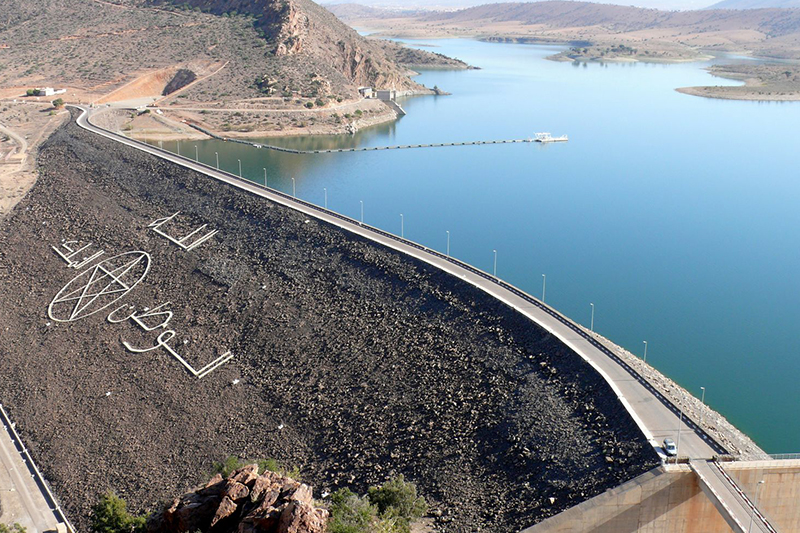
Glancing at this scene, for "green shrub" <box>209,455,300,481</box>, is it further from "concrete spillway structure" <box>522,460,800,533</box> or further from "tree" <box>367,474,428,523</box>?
"concrete spillway structure" <box>522,460,800,533</box>

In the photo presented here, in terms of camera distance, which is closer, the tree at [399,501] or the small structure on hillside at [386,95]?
the tree at [399,501]

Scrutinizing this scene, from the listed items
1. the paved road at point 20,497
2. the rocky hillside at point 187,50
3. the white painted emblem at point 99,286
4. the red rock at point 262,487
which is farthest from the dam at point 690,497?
the rocky hillside at point 187,50

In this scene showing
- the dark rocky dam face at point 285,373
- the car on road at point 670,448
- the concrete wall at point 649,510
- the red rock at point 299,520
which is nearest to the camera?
the red rock at point 299,520

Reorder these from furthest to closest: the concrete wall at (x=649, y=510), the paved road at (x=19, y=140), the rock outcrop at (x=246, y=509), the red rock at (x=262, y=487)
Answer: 1. the paved road at (x=19, y=140)
2. the concrete wall at (x=649, y=510)
3. the red rock at (x=262, y=487)
4. the rock outcrop at (x=246, y=509)

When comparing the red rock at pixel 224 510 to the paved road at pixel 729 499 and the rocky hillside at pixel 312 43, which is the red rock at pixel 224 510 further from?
the rocky hillside at pixel 312 43

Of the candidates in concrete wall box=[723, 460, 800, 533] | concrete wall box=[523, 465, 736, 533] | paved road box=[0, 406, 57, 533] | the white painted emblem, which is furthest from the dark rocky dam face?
concrete wall box=[723, 460, 800, 533]

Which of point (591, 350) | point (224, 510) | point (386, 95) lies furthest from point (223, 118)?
point (224, 510)

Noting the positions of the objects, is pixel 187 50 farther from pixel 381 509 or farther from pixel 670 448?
pixel 670 448

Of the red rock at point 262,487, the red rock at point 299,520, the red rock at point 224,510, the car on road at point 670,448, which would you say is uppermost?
the red rock at point 299,520
